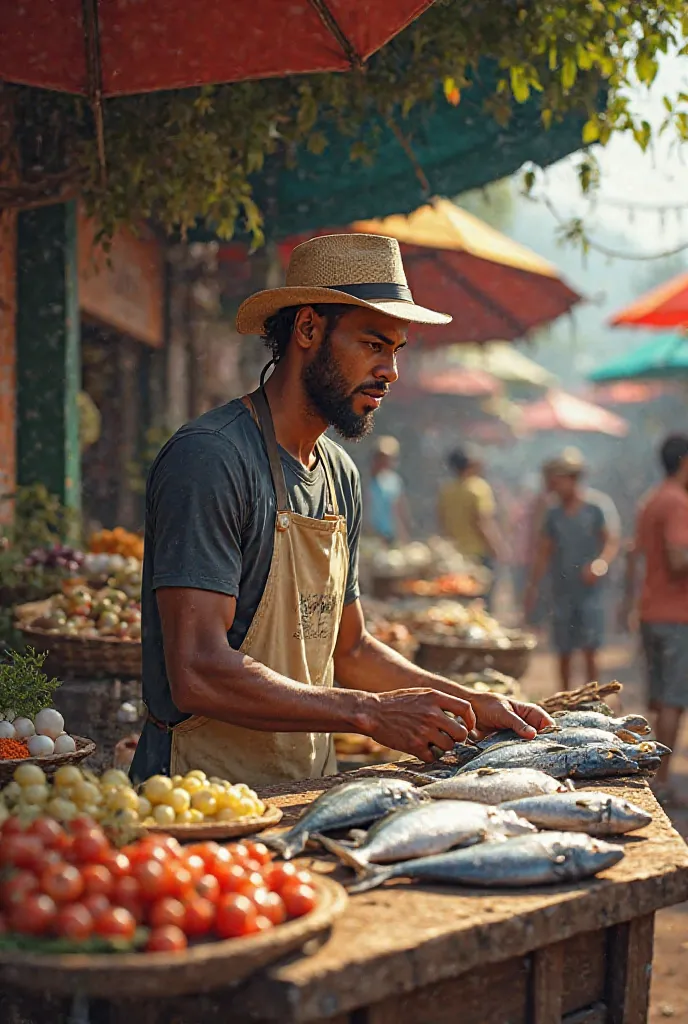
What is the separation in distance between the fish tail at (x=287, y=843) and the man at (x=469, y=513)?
11296 millimetres

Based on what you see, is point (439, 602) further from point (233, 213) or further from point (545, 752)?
point (545, 752)

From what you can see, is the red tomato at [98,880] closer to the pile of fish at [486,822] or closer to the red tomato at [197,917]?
the red tomato at [197,917]

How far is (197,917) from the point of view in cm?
198

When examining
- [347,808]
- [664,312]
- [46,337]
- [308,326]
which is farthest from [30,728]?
[664,312]

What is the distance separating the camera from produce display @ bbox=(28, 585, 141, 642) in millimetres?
5320

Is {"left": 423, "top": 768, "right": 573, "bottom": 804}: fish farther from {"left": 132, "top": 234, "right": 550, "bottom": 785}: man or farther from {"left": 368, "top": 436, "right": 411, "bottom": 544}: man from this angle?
{"left": 368, "top": 436, "right": 411, "bottom": 544}: man

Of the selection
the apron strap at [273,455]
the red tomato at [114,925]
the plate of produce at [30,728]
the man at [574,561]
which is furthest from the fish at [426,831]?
the man at [574,561]

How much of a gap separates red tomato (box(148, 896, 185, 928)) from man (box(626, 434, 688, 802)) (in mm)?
6542

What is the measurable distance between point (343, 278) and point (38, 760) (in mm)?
1500

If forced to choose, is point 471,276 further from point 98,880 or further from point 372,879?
point 98,880

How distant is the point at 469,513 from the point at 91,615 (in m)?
8.73

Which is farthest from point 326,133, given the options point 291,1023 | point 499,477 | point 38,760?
point 499,477

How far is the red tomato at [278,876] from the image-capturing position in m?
2.13

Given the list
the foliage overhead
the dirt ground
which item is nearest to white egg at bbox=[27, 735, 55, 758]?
the dirt ground
